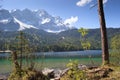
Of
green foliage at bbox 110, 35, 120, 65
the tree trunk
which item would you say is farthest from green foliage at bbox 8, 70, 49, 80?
green foliage at bbox 110, 35, 120, 65

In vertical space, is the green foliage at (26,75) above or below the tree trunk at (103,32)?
below

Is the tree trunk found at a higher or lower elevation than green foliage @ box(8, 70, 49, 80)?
higher

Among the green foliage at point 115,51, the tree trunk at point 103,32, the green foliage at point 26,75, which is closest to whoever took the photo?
the green foliage at point 26,75

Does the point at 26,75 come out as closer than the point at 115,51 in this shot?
Yes

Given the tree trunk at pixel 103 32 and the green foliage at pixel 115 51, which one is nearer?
the tree trunk at pixel 103 32

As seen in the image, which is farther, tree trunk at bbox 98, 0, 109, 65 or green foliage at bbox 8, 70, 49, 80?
tree trunk at bbox 98, 0, 109, 65

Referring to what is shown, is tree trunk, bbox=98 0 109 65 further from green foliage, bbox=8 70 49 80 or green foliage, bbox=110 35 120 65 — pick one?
green foliage, bbox=110 35 120 65

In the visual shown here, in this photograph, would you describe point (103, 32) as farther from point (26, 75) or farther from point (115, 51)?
point (115, 51)

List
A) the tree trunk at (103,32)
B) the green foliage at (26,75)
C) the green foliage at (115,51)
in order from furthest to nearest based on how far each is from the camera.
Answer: the green foliage at (115,51)
the tree trunk at (103,32)
the green foliage at (26,75)

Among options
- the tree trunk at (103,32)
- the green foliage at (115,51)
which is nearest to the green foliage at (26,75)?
the tree trunk at (103,32)

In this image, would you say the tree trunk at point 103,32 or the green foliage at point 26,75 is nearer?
the green foliage at point 26,75

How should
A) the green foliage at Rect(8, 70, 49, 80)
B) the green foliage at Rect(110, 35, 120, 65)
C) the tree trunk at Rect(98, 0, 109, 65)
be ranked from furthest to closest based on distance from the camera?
1. the green foliage at Rect(110, 35, 120, 65)
2. the tree trunk at Rect(98, 0, 109, 65)
3. the green foliage at Rect(8, 70, 49, 80)

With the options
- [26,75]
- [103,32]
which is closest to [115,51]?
[103,32]

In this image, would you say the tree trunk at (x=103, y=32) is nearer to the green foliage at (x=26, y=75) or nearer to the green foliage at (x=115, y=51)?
the green foliage at (x=26, y=75)
